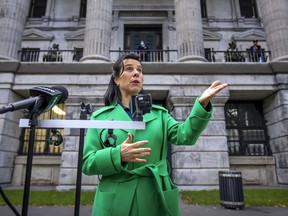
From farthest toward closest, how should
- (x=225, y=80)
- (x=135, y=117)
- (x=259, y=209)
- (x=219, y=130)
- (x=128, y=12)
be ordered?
(x=128, y=12), (x=225, y=80), (x=219, y=130), (x=259, y=209), (x=135, y=117)

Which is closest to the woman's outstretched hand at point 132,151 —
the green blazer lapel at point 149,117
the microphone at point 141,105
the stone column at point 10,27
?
the microphone at point 141,105

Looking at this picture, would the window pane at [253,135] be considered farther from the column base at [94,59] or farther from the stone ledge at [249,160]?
the column base at [94,59]

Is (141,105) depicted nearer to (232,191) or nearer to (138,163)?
(138,163)

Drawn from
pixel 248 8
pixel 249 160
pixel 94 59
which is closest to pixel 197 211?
pixel 249 160

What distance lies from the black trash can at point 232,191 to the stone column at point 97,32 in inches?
336

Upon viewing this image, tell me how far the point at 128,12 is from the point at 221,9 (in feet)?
28.9

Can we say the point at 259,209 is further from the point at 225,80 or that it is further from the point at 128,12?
the point at 128,12

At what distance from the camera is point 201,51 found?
40.9ft

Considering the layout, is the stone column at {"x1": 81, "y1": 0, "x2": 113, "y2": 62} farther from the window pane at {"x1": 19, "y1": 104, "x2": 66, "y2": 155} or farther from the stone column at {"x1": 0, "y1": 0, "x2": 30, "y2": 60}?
the stone column at {"x1": 0, "y1": 0, "x2": 30, "y2": 60}

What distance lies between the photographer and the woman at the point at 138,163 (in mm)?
1631

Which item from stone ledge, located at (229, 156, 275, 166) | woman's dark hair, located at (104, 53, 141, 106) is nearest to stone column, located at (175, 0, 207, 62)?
stone ledge, located at (229, 156, 275, 166)

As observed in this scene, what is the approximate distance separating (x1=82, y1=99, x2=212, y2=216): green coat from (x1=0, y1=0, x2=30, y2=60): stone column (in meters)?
13.0

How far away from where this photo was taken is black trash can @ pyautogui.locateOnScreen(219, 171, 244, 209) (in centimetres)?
704

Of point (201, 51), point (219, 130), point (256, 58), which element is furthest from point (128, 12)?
point (219, 130)
